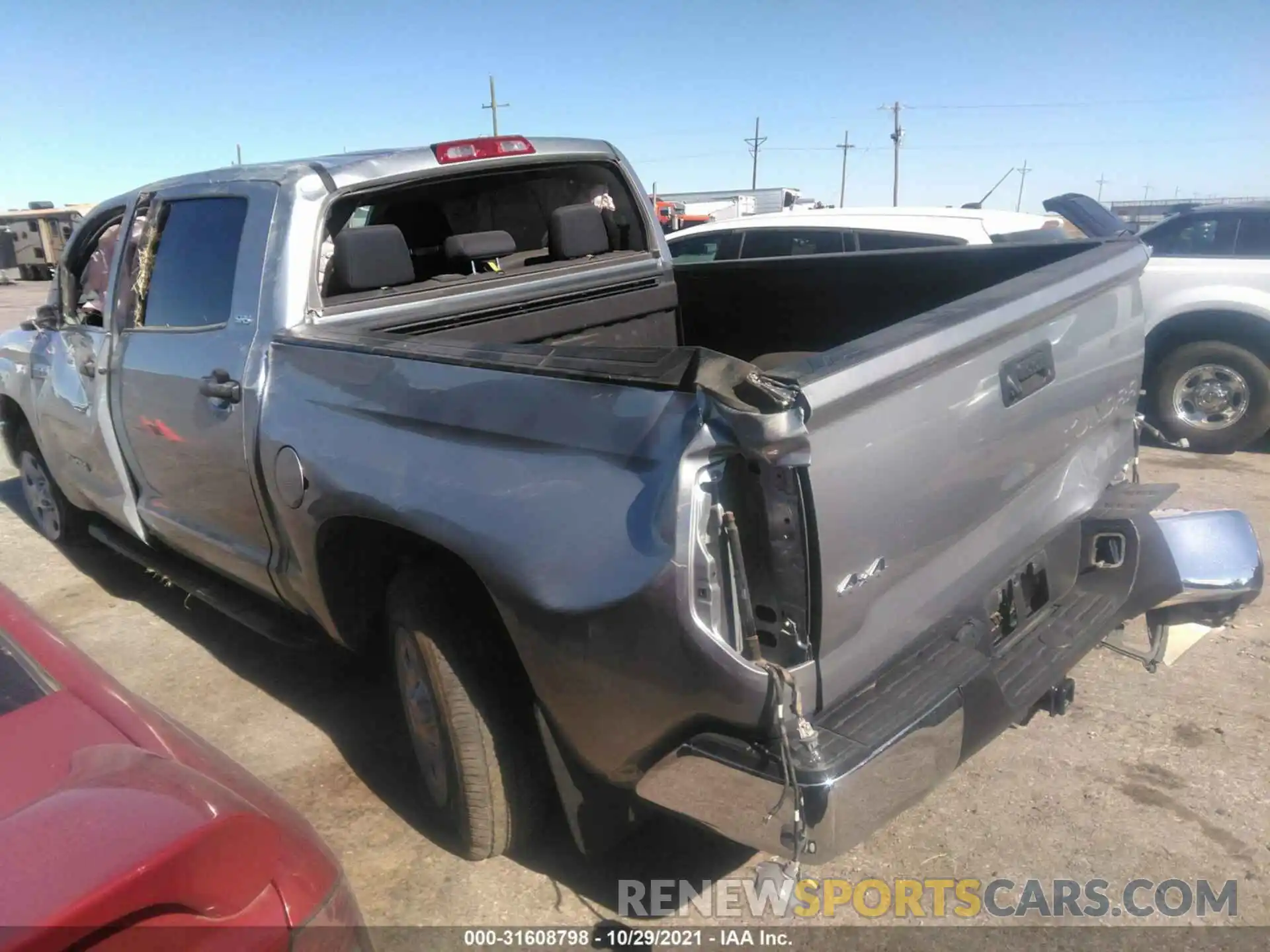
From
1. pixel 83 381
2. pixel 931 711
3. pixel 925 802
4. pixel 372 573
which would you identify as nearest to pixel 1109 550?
pixel 925 802

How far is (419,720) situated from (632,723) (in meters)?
0.96

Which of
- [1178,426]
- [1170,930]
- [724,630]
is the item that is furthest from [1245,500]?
[724,630]

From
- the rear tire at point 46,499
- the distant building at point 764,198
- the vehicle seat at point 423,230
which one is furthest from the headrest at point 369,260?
the distant building at point 764,198

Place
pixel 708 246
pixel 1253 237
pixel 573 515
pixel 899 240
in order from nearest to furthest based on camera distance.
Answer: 1. pixel 573 515
2. pixel 1253 237
3. pixel 899 240
4. pixel 708 246

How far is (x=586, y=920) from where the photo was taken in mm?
2584

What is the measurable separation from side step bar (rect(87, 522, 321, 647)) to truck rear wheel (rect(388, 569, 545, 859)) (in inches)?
36.5

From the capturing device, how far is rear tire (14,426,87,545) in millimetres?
5410

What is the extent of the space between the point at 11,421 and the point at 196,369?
3.05 meters

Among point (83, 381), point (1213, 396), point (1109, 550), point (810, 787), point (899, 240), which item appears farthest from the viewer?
point (899, 240)

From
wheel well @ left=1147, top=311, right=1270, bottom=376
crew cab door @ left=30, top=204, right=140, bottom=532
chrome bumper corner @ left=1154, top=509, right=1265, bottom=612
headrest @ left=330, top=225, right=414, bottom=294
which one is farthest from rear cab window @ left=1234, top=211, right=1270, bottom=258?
crew cab door @ left=30, top=204, right=140, bottom=532

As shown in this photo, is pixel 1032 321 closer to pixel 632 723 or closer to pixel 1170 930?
pixel 632 723

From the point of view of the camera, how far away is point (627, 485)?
1.95 meters

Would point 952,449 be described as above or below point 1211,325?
above

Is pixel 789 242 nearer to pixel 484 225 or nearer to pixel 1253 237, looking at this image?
pixel 1253 237
